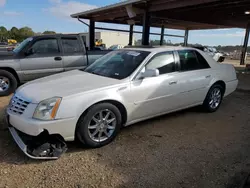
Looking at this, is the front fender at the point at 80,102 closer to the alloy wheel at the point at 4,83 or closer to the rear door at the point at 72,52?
the rear door at the point at 72,52

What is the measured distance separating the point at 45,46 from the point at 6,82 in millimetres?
1499

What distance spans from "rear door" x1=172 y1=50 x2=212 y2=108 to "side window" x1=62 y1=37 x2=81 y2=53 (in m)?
3.70

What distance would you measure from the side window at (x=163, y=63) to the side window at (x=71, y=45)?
3653mm

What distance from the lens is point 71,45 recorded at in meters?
6.85

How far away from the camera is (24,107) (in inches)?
117

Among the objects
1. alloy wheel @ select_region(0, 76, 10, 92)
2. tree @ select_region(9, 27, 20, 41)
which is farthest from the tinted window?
tree @ select_region(9, 27, 20, 41)

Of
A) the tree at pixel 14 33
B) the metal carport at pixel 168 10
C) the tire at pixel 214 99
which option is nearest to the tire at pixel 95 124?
the tire at pixel 214 99

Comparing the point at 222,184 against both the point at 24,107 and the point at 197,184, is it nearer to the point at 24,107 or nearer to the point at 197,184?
the point at 197,184

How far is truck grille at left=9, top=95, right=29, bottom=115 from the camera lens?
298 centimetres

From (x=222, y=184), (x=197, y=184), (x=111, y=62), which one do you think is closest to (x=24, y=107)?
(x=111, y=62)

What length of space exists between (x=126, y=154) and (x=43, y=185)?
1.17 m

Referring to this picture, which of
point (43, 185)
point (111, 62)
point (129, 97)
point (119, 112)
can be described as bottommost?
point (43, 185)

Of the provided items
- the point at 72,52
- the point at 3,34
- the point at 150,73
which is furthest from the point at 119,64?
the point at 3,34

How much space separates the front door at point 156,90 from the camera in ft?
11.9
